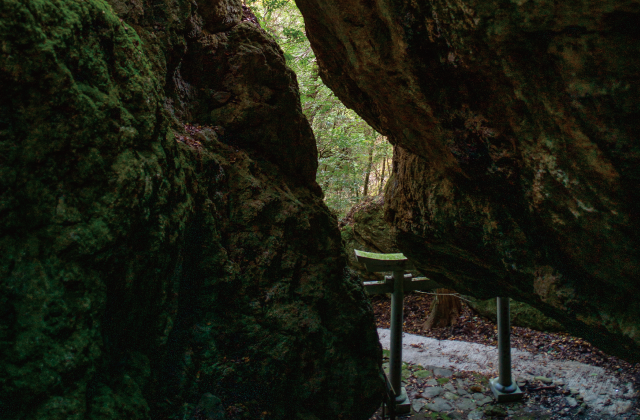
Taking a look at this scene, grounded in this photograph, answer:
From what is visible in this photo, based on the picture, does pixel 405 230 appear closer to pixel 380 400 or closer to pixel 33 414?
pixel 380 400

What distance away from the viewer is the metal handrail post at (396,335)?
7.33m

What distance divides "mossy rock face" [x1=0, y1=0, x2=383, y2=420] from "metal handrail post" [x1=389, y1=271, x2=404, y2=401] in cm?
198

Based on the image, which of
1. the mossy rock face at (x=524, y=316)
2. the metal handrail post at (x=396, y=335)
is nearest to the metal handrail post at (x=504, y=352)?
the metal handrail post at (x=396, y=335)

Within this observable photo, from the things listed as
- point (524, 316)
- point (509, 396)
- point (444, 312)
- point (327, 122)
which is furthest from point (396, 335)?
point (327, 122)

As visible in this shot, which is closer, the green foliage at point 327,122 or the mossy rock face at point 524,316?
the mossy rock face at point 524,316

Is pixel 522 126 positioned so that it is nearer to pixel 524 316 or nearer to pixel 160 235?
pixel 160 235

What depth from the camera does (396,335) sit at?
7.38m

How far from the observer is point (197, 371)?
3836 mm

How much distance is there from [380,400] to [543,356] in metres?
5.84

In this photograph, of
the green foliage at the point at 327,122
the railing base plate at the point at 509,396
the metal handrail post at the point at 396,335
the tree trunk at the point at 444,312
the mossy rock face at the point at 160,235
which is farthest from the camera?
the green foliage at the point at 327,122

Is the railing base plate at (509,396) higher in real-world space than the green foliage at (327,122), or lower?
lower

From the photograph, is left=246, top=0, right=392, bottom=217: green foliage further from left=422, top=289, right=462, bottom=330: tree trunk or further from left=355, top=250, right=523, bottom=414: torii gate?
left=355, top=250, right=523, bottom=414: torii gate

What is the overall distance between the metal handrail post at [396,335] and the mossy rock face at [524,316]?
479 cm

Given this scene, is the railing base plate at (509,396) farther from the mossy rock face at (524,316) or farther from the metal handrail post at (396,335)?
the mossy rock face at (524,316)
